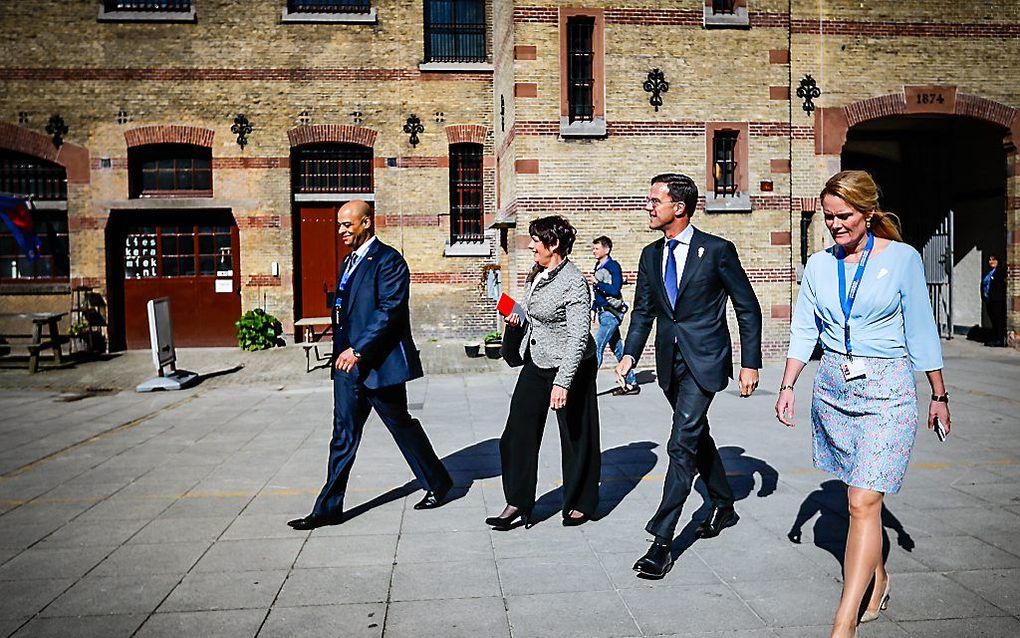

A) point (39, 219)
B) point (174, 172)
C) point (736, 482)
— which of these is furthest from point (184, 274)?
point (736, 482)

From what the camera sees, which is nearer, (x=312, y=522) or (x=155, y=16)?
(x=312, y=522)

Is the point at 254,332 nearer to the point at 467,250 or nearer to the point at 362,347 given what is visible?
the point at 467,250

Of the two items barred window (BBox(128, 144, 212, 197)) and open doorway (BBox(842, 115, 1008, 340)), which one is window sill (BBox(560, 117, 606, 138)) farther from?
barred window (BBox(128, 144, 212, 197))

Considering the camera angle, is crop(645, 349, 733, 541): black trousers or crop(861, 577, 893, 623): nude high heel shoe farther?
crop(645, 349, 733, 541): black trousers

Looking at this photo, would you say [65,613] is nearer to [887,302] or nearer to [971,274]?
[887,302]

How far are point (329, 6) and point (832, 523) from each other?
53.1ft

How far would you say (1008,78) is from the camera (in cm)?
1522

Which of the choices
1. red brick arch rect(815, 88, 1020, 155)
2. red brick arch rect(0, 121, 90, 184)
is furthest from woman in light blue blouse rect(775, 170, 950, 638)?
red brick arch rect(0, 121, 90, 184)

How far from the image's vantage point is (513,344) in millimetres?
5449

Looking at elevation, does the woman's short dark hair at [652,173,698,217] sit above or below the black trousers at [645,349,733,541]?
above

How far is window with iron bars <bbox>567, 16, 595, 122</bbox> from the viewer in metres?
14.0

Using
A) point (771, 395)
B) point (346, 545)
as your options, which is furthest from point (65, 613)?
point (771, 395)

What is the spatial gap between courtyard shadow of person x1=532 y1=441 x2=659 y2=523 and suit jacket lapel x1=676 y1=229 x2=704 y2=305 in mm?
1733

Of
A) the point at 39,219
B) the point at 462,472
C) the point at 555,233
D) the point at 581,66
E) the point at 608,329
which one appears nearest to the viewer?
the point at 555,233
